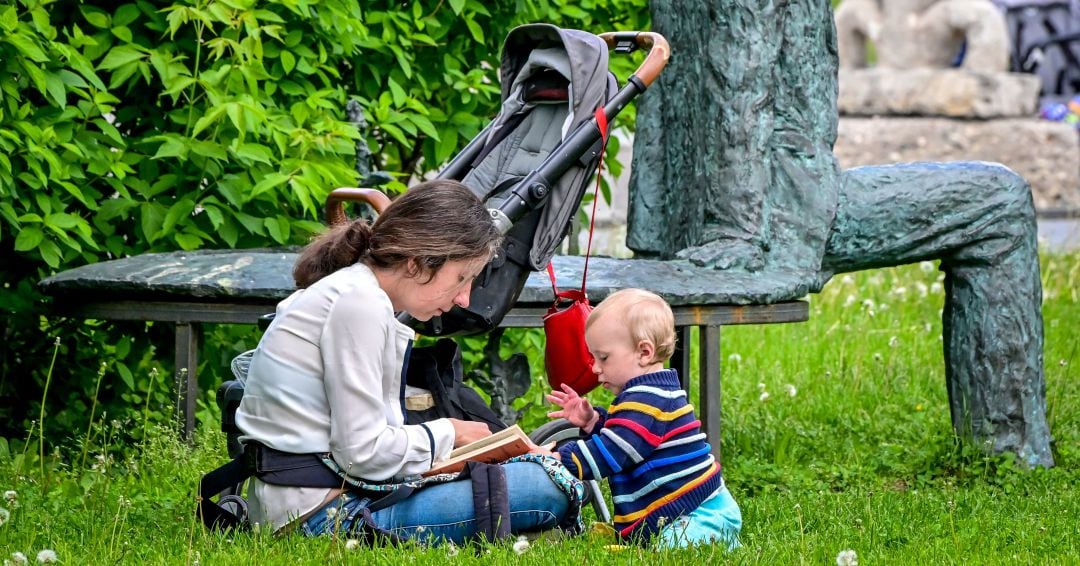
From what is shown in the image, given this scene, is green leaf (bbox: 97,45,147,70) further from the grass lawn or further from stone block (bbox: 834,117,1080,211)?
stone block (bbox: 834,117,1080,211)

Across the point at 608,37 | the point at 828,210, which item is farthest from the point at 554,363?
the point at 828,210

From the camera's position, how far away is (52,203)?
5199mm

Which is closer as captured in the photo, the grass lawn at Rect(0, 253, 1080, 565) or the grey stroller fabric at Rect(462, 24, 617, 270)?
the grass lawn at Rect(0, 253, 1080, 565)

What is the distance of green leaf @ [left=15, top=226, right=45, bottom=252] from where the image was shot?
16.5ft

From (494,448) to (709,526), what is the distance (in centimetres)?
66

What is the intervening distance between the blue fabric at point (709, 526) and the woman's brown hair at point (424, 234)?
91 cm

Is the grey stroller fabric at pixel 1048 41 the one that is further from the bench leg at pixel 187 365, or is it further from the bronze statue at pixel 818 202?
the bench leg at pixel 187 365

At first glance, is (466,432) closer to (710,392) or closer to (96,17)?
(710,392)

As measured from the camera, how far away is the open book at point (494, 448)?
3727mm

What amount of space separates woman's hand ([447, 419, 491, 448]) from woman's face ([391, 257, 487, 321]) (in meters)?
0.34

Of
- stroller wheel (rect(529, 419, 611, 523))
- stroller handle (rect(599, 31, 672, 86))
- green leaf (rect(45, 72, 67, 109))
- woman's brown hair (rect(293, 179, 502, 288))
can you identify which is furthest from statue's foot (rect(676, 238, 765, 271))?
A: green leaf (rect(45, 72, 67, 109))

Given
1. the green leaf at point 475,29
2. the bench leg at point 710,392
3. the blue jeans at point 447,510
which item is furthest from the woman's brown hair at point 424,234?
the green leaf at point 475,29

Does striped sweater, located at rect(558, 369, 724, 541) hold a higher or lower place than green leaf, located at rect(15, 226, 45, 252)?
lower

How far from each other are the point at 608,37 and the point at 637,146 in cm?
90
